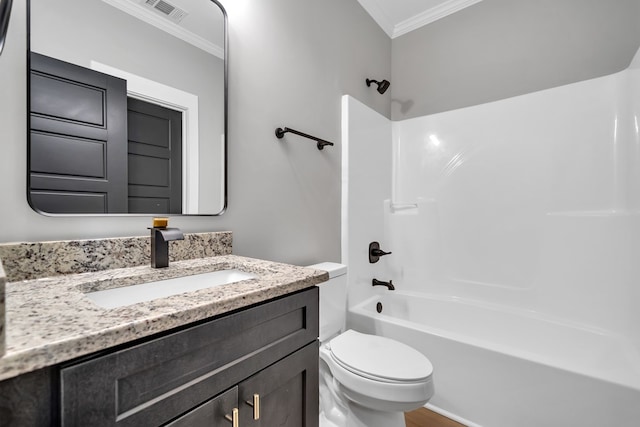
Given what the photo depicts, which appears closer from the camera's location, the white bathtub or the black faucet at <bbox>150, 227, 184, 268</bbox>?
the black faucet at <bbox>150, 227, 184, 268</bbox>

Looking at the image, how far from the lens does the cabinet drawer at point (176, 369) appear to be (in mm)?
418

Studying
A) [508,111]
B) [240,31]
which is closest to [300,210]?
[240,31]

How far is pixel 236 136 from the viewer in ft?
4.15

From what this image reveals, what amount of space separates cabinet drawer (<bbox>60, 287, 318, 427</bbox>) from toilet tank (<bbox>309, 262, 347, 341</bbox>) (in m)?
0.73

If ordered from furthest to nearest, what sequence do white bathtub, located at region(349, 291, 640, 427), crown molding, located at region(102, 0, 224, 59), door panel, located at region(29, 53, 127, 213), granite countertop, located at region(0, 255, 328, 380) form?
A: white bathtub, located at region(349, 291, 640, 427), crown molding, located at region(102, 0, 224, 59), door panel, located at region(29, 53, 127, 213), granite countertop, located at region(0, 255, 328, 380)

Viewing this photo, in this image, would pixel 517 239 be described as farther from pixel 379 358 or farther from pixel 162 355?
pixel 162 355

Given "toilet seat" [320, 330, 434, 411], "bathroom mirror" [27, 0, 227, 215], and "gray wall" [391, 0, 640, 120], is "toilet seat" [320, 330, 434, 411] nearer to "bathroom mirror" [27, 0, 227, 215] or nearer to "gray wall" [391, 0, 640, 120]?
"bathroom mirror" [27, 0, 227, 215]

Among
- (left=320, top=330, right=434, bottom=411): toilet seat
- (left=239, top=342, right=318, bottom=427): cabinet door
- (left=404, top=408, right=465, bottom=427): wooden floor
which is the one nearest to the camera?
(left=239, top=342, right=318, bottom=427): cabinet door

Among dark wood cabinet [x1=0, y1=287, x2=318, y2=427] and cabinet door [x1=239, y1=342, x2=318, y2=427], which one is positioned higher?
dark wood cabinet [x1=0, y1=287, x2=318, y2=427]

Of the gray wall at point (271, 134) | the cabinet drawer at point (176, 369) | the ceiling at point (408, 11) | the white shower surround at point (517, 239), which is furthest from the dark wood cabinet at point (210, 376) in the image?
the ceiling at point (408, 11)

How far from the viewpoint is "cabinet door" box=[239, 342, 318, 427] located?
0.65 metres

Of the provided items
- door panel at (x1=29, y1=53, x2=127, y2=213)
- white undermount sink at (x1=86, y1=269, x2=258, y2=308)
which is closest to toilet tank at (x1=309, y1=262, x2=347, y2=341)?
white undermount sink at (x1=86, y1=269, x2=258, y2=308)

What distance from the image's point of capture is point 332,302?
5.05 ft

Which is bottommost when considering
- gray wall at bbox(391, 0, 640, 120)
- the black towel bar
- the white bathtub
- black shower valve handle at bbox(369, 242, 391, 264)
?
the white bathtub
